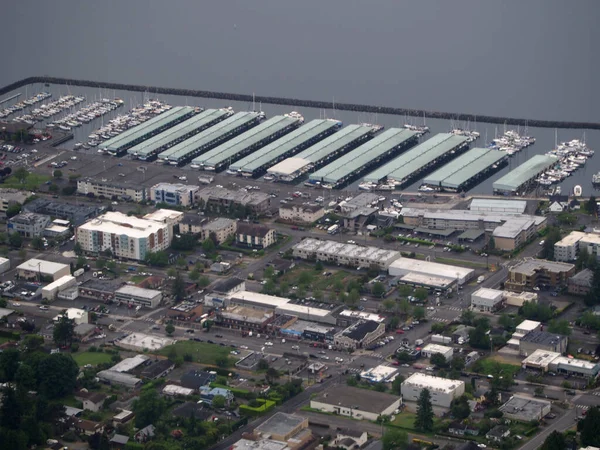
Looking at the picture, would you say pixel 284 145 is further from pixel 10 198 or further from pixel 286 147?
pixel 10 198

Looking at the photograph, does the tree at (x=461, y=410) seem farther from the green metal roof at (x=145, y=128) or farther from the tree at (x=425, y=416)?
the green metal roof at (x=145, y=128)

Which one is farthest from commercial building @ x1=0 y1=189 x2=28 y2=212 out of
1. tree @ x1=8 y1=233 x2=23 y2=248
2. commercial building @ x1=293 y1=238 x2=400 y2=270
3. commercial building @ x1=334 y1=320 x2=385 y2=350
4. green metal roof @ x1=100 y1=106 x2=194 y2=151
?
commercial building @ x1=334 y1=320 x2=385 y2=350

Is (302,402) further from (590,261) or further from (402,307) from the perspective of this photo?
(590,261)

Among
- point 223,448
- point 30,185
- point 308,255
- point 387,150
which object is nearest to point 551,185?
point 387,150

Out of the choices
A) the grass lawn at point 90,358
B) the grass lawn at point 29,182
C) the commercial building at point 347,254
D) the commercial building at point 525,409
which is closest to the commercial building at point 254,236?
the commercial building at point 347,254

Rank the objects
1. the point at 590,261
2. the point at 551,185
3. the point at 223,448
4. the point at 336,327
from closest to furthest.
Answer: the point at 223,448 < the point at 336,327 < the point at 590,261 < the point at 551,185
